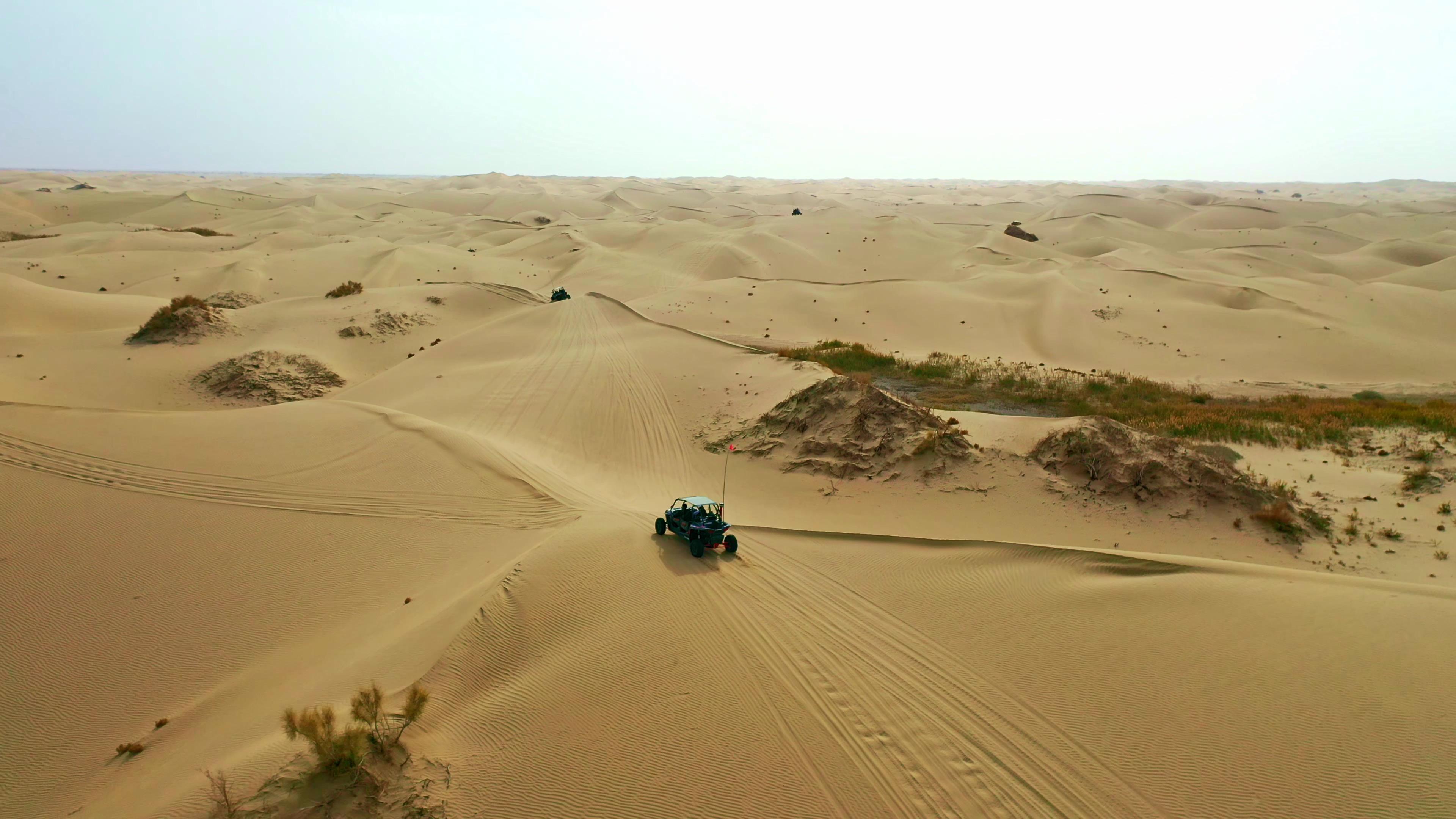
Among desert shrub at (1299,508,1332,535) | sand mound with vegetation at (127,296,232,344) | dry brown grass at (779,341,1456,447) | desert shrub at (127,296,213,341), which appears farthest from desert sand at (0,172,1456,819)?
dry brown grass at (779,341,1456,447)

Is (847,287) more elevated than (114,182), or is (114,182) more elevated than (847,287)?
(114,182)

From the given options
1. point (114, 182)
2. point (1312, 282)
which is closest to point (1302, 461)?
point (1312, 282)

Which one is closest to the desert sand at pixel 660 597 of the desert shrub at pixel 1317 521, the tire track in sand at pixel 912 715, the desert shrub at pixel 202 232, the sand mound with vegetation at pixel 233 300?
the tire track in sand at pixel 912 715

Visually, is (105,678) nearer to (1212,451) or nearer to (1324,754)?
(1324,754)

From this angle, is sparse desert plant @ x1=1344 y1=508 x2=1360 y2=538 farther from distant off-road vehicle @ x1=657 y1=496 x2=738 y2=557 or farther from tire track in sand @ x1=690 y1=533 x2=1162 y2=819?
distant off-road vehicle @ x1=657 y1=496 x2=738 y2=557

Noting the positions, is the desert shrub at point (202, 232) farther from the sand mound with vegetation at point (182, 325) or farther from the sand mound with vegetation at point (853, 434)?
the sand mound with vegetation at point (853, 434)

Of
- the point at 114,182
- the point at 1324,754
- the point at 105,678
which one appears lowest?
the point at 105,678

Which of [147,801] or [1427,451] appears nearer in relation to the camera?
[147,801]
